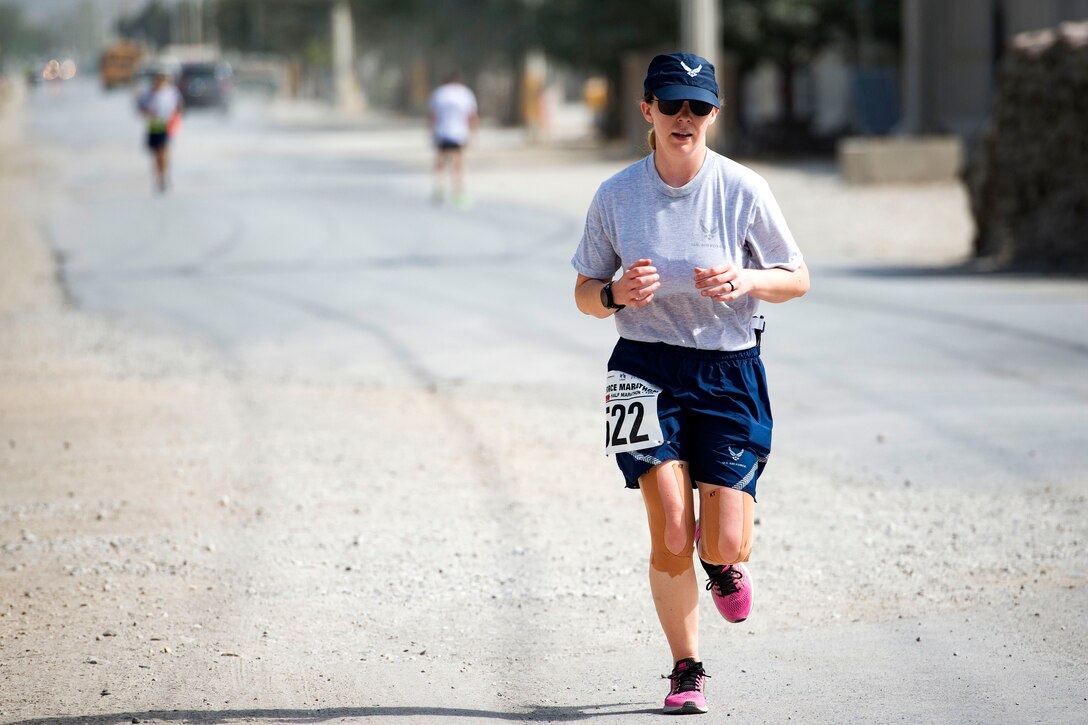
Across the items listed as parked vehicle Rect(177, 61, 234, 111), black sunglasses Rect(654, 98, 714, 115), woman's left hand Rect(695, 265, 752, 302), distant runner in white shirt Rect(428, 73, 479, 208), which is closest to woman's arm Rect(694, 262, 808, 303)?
woman's left hand Rect(695, 265, 752, 302)

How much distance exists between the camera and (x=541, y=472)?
7531 mm

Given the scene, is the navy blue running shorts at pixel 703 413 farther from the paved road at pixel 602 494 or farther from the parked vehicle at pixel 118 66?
the parked vehicle at pixel 118 66

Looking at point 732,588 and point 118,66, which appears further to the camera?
point 118,66

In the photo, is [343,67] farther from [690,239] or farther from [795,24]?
[690,239]

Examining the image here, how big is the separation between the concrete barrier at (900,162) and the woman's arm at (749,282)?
20986 mm

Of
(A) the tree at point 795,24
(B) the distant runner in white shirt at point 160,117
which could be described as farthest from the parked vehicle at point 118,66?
(B) the distant runner in white shirt at point 160,117

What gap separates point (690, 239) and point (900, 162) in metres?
21.4

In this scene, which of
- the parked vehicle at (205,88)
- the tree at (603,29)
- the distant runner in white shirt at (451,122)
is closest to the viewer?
the distant runner in white shirt at (451,122)

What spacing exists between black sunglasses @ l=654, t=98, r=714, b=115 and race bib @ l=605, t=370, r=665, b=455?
71 centimetres

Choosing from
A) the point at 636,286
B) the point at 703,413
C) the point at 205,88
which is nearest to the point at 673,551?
the point at 703,413

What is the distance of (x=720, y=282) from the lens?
161 inches

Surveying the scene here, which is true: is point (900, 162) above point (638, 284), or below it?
above

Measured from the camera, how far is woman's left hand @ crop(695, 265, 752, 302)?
4.09 m

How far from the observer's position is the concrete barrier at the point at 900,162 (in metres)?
24.8
